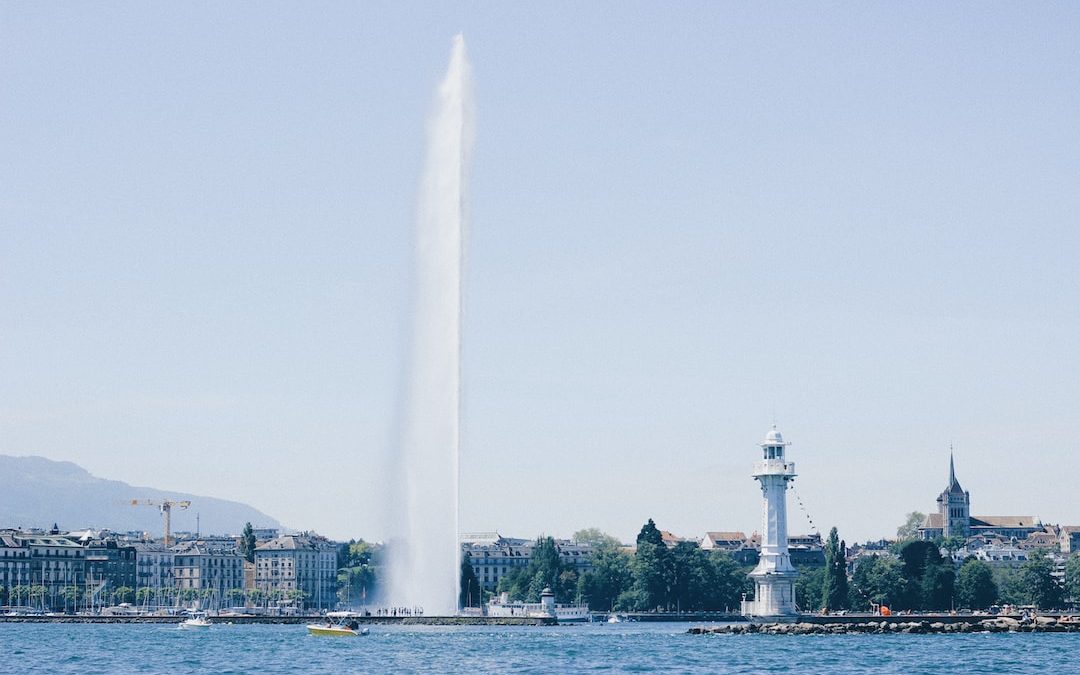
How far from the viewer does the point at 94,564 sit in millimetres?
184125

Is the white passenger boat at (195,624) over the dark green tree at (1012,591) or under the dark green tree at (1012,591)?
under

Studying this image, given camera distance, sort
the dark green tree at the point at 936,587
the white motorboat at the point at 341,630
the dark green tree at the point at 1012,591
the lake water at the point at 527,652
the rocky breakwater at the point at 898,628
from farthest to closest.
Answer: the dark green tree at the point at 1012,591, the dark green tree at the point at 936,587, the rocky breakwater at the point at 898,628, the white motorboat at the point at 341,630, the lake water at the point at 527,652

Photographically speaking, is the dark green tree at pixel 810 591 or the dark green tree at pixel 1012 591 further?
the dark green tree at pixel 1012 591

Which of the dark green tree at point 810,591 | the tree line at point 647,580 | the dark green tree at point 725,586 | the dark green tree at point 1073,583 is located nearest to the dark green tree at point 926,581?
the dark green tree at point 810,591

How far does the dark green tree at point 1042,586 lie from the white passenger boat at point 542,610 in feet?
120

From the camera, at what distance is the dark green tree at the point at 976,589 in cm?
13450

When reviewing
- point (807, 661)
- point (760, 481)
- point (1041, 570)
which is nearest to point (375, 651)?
point (807, 661)

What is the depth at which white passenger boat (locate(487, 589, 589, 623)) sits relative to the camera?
128 metres

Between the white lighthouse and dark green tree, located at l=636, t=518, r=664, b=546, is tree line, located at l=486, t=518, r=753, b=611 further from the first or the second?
the white lighthouse

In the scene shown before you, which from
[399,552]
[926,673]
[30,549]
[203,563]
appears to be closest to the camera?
[926,673]

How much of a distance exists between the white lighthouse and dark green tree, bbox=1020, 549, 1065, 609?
3346cm

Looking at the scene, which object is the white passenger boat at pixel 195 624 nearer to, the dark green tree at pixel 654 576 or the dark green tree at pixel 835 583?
the dark green tree at pixel 654 576

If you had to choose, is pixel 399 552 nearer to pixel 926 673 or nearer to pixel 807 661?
pixel 807 661

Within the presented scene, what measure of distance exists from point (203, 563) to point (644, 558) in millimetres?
67360
